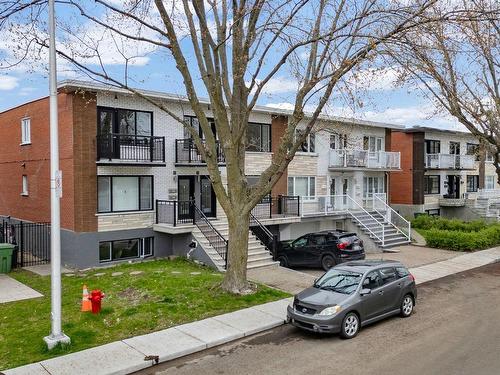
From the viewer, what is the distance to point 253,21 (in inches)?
535

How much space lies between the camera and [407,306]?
40.9 ft

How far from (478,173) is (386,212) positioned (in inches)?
781

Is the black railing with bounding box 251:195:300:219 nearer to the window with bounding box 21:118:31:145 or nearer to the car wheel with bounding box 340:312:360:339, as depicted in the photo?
the window with bounding box 21:118:31:145

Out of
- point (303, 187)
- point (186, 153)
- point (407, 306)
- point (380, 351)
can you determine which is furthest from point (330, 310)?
point (303, 187)

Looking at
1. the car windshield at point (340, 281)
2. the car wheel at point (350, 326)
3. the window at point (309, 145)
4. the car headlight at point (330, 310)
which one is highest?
the window at point (309, 145)

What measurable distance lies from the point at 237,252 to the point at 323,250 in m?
6.06

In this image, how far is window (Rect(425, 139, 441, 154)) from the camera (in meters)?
36.7

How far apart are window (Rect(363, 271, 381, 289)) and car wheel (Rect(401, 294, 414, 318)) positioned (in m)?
1.19

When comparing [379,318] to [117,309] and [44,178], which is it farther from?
[44,178]

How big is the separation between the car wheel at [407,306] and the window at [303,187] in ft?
45.4

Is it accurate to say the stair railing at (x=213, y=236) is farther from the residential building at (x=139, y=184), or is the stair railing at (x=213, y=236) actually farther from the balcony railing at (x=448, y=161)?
the balcony railing at (x=448, y=161)

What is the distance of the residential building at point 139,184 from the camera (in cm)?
1844

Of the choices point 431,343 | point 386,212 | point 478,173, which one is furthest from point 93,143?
point 478,173

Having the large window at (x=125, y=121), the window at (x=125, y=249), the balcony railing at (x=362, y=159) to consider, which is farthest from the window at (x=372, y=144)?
the window at (x=125, y=249)
